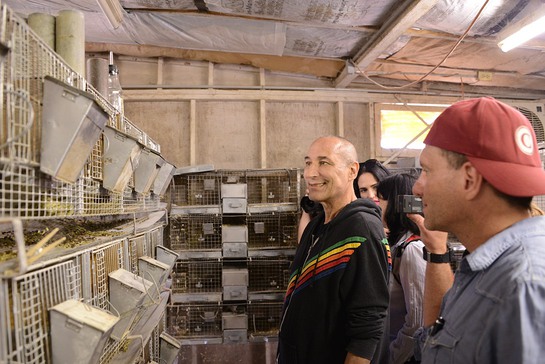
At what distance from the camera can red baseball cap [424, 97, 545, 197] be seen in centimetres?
85

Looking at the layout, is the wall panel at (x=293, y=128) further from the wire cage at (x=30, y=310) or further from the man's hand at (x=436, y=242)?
the wire cage at (x=30, y=310)

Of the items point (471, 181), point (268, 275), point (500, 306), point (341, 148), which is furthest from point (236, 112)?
point (500, 306)

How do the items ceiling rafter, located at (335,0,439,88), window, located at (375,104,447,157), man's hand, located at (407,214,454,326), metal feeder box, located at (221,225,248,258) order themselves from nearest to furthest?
man's hand, located at (407,214,454,326) < ceiling rafter, located at (335,0,439,88) < metal feeder box, located at (221,225,248,258) < window, located at (375,104,447,157)

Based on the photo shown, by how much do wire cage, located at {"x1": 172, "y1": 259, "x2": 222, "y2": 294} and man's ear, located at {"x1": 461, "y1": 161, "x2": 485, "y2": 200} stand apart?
3460mm

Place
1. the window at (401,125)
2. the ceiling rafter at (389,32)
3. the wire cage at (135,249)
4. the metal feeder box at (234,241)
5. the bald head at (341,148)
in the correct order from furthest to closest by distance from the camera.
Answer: the window at (401,125) → the metal feeder box at (234,241) → the ceiling rafter at (389,32) → the wire cage at (135,249) → the bald head at (341,148)

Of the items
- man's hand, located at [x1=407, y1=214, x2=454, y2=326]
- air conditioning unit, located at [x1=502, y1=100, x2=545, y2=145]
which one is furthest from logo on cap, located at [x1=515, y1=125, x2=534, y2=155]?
air conditioning unit, located at [x1=502, y1=100, x2=545, y2=145]

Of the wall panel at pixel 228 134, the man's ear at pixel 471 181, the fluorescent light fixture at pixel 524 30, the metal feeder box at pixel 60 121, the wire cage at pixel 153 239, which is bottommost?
the wire cage at pixel 153 239

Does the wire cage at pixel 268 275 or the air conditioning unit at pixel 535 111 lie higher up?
the air conditioning unit at pixel 535 111

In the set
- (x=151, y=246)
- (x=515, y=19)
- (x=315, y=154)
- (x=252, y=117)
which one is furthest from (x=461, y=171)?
(x=252, y=117)

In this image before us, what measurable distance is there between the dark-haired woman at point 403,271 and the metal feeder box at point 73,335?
1.44m

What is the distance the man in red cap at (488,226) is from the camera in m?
0.73

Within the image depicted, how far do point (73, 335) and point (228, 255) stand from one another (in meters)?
2.86

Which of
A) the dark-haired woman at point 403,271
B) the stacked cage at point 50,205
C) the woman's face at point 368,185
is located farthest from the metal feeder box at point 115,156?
the woman's face at point 368,185

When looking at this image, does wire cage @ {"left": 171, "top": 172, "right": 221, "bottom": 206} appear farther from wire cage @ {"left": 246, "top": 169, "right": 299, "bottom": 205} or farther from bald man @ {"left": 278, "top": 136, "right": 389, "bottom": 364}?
bald man @ {"left": 278, "top": 136, "right": 389, "bottom": 364}
